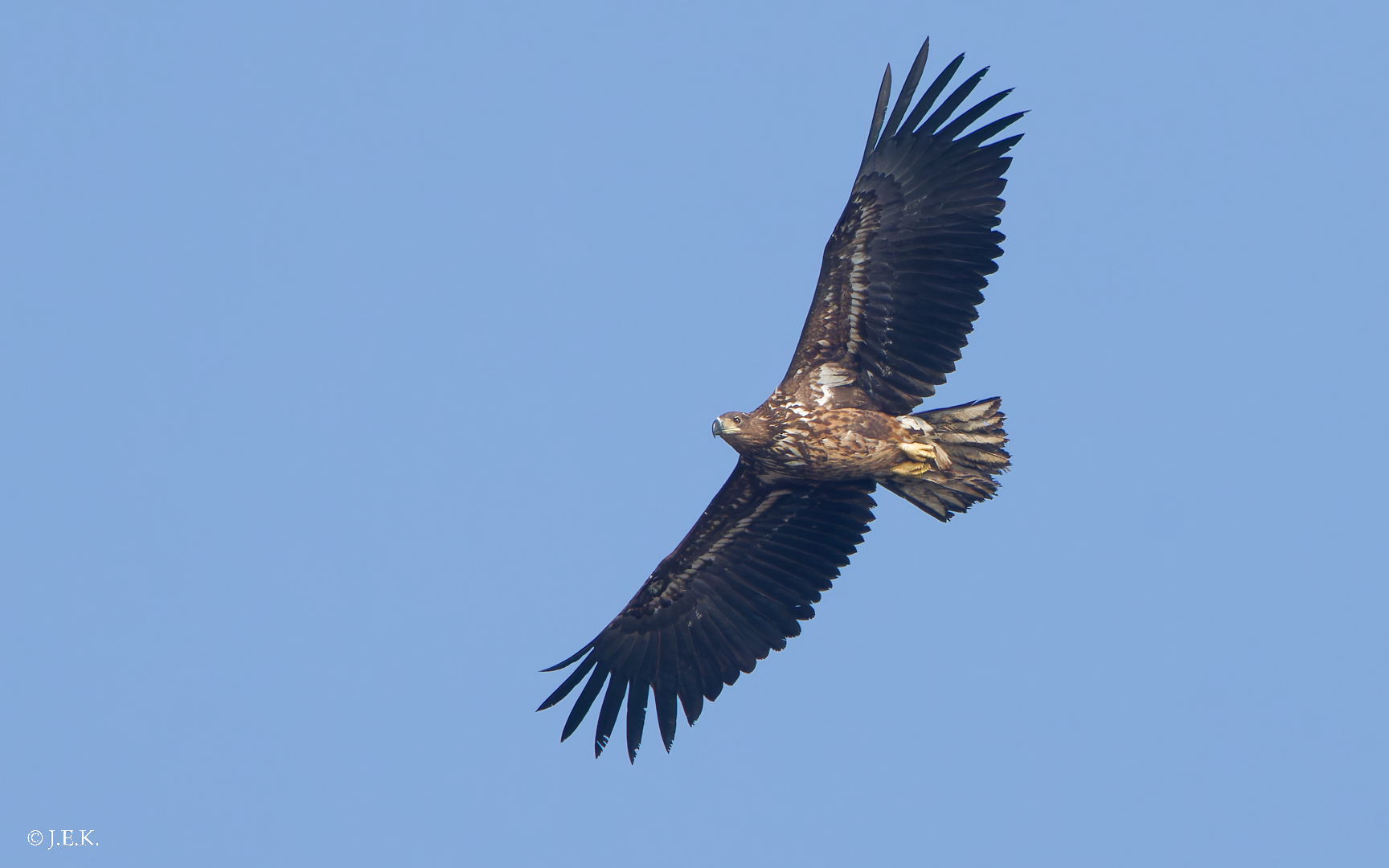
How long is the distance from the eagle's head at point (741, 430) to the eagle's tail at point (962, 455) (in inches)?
54.4

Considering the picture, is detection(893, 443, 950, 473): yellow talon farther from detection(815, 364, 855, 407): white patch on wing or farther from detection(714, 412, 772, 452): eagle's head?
detection(714, 412, 772, 452): eagle's head

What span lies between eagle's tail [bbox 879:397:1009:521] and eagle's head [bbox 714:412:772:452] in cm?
138

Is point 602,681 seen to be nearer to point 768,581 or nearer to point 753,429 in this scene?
point 768,581

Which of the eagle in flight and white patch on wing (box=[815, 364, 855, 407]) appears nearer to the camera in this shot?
the eagle in flight

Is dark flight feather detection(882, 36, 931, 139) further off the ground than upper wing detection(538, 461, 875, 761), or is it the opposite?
dark flight feather detection(882, 36, 931, 139)

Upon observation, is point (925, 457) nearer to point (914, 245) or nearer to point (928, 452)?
point (928, 452)

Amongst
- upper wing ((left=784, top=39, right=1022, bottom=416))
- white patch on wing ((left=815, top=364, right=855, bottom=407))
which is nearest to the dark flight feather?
upper wing ((left=784, top=39, right=1022, bottom=416))

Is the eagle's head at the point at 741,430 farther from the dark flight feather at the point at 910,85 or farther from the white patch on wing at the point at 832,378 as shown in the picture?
the dark flight feather at the point at 910,85

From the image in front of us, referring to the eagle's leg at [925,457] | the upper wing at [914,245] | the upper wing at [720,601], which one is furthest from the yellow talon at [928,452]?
the upper wing at [720,601]

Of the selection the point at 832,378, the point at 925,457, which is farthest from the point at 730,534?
the point at 925,457

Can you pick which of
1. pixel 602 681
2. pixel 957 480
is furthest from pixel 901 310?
pixel 602 681

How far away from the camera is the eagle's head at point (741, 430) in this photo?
16.1 m

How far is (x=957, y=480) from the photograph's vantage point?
1645 centimetres

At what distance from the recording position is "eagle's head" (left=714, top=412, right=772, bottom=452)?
16.1m
